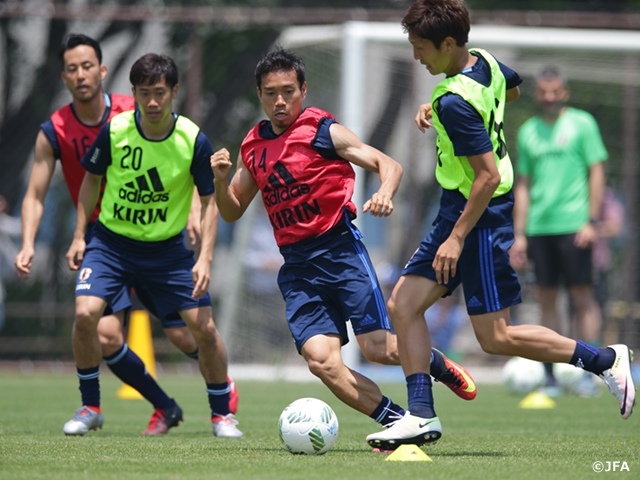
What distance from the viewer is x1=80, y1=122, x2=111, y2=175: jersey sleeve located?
A: 20.1 ft

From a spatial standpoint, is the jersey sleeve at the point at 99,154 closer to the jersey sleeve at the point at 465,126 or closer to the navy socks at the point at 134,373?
the navy socks at the point at 134,373

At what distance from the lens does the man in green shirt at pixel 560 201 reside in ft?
29.4

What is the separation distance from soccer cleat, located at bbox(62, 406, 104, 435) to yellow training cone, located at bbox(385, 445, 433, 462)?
222 centimetres

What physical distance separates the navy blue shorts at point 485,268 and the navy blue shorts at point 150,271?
1831 mm

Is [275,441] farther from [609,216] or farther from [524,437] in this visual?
[609,216]

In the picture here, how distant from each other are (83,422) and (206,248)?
1.28 metres

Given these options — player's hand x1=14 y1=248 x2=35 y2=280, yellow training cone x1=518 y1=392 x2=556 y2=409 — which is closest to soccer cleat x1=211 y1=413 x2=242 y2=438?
player's hand x1=14 y1=248 x2=35 y2=280

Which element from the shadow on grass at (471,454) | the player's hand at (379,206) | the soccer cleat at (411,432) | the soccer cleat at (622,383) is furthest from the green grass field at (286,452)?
the player's hand at (379,206)

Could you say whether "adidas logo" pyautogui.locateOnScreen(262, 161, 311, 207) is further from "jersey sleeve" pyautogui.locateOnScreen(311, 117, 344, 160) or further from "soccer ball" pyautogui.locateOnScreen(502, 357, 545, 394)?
"soccer ball" pyautogui.locateOnScreen(502, 357, 545, 394)

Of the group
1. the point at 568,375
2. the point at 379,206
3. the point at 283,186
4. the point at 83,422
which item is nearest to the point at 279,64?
Result: the point at 283,186

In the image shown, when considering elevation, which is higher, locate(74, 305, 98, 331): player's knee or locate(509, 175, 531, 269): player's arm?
locate(509, 175, 531, 269): player's arm

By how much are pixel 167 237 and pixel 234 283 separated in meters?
6.23

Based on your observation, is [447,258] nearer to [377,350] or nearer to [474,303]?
[474,303]

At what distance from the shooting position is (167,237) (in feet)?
20.4
